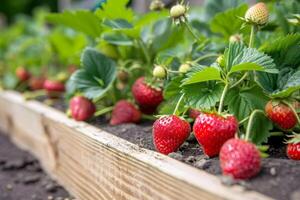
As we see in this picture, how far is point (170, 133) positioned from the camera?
4.00 feet

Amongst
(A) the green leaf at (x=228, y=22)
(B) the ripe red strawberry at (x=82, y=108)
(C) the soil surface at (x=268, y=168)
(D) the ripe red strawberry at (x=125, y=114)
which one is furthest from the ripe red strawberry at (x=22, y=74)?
(C) the soil surface at (x=268, y=168)

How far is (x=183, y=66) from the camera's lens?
1.50 m

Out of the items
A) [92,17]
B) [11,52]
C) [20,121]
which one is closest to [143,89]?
[92,17]

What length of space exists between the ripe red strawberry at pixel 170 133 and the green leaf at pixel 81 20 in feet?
2.26

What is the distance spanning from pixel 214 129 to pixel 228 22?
70cm

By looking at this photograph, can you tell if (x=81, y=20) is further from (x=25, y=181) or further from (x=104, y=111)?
(x=25, y=181)

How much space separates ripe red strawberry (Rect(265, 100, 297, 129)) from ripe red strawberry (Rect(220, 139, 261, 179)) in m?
0.24

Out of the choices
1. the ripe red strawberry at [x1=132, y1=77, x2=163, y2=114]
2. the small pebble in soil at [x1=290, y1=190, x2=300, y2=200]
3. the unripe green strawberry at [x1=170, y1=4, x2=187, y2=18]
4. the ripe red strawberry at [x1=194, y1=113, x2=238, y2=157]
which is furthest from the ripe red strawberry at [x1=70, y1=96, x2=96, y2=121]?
the small pebble in soil at [x1=290, y1=190, x2=300, y2=200]

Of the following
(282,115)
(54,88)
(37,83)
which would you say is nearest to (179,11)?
(282,115)

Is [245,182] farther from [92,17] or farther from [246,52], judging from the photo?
[92,17]

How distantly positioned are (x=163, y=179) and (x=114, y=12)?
0.83 m

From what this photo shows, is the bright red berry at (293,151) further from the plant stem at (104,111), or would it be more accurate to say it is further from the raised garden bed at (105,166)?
the plant stem at (104,111)

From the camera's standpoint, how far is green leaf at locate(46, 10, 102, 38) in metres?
1.81

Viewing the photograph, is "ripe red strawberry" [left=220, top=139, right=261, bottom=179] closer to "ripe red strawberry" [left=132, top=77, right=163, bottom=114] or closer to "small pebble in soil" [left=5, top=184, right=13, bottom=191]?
"ripe red strawberry" [left=132, top=77, right=163, bottom=114]
